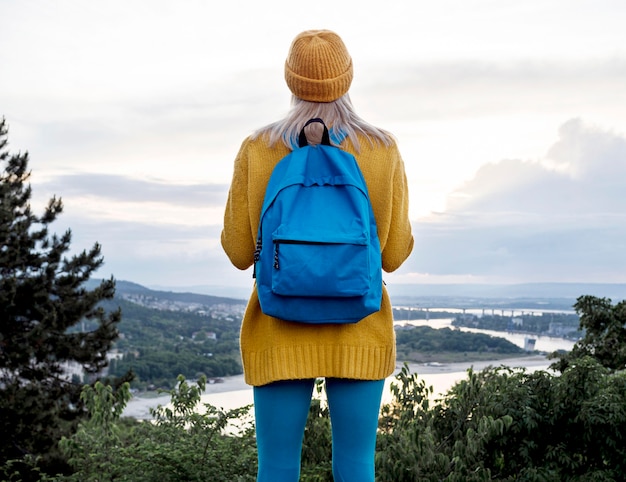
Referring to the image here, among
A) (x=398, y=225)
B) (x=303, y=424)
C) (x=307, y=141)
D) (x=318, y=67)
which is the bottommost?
(x=303, y=424)

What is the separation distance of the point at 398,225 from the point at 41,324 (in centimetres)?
1334

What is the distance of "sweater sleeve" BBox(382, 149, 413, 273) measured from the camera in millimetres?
1827

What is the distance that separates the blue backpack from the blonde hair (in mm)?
62

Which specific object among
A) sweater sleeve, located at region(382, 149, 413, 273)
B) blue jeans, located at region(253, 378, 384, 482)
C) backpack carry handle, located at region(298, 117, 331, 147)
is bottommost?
blue jeans, located at region(253, 378, 384, 482)

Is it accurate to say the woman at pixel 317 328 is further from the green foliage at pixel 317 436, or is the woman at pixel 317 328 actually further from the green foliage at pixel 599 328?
the green foliage at pixel 599 328

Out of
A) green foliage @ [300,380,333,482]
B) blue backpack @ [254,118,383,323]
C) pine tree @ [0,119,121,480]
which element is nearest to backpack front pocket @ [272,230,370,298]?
blue backpack @ [254,118,383,323]

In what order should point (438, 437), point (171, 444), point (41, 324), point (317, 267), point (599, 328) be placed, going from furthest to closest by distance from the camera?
point (41, 324) → point (599, 328) → point (438, 437) → point (171, 444) → point (317, 267)

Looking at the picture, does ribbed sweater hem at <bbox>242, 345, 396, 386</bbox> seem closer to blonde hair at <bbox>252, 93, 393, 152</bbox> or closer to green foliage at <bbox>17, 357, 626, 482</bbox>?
blonde hair at <bbox>252, 93, 393, 152</bbox>

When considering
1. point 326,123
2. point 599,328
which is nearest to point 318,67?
point 326,123

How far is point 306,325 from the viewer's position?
1804 mm

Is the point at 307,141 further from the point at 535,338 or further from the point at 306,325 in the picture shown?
the point at 535,338

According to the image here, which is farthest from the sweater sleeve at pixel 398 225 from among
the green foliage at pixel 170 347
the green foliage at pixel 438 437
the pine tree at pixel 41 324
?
the pine tree at pixel 41 324

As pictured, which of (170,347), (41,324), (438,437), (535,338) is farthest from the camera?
(170,347)

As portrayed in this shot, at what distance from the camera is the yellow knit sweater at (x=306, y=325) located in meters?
1.80
